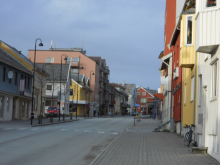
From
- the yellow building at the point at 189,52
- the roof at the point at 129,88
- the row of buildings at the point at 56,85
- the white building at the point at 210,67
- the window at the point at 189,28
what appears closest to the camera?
the white building at the point at 210,67

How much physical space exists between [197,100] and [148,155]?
3922 millimetres

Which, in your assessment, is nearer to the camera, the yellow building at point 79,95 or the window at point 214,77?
the window at point 214,77

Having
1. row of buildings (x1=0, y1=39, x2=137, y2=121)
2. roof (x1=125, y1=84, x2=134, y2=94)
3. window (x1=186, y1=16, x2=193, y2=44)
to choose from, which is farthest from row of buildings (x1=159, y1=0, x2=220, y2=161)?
roof (x1=125, y1=84, x2=134, y2=94)

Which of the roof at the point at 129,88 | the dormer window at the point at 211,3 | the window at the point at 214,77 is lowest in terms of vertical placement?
the window at the point at 214,77

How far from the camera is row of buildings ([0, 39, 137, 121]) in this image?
39984mm

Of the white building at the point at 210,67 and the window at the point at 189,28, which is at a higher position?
the window at the point at 189,28

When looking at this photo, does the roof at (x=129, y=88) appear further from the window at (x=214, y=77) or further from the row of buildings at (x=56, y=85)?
the window at (x=214, y=77)

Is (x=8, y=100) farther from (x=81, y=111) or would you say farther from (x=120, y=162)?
(x=81, y=111)

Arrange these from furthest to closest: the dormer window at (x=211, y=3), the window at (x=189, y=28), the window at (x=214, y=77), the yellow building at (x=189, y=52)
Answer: the window at (x=189, y=28), the yellow building at (x=189, y=52), the window at (x=214, y=77), the dormer window at (x=211, y=3)

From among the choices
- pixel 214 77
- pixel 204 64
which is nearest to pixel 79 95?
pixel 204 64

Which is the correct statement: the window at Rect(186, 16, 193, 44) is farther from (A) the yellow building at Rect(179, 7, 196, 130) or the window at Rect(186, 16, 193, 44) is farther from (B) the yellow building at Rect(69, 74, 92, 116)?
(B) the yellow building at Rect(69, 74, 92, 116)

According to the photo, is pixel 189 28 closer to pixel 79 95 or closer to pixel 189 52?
pixel 189 52

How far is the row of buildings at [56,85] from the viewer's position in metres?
40.0

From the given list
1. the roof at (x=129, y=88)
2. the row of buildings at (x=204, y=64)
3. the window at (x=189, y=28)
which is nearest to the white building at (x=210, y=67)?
the row of buildings at (x=204, y=64)
